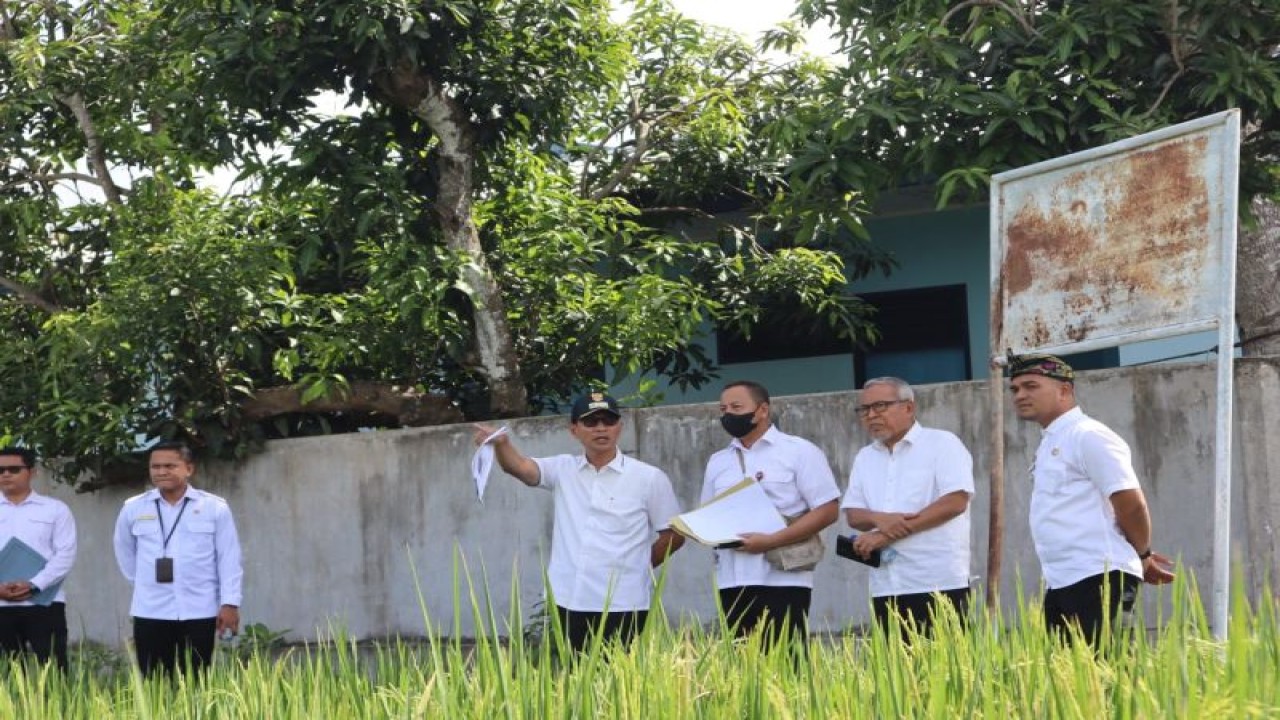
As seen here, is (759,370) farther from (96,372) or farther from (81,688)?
(81,688)

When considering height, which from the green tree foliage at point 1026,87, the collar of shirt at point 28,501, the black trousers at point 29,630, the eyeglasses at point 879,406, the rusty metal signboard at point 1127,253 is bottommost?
the black trousers at point 29,630

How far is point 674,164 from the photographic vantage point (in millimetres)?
10273

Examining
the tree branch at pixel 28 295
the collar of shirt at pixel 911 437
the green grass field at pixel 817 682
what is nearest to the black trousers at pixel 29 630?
the tree branch at pixel 28 295

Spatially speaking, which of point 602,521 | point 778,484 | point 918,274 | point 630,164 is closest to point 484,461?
point 602,521

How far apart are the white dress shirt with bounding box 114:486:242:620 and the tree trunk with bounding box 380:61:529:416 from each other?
2.12 meters

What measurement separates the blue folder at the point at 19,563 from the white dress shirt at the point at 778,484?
308cm

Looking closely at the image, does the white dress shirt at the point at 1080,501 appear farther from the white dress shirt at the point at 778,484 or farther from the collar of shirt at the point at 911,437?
the white dress shirt at the point at 778,484

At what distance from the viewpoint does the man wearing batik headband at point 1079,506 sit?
4.73m

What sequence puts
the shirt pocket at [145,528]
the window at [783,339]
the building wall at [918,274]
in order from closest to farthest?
the shirt pocket at [145,528] → the window at [783,339] → the building wall at [918,274]

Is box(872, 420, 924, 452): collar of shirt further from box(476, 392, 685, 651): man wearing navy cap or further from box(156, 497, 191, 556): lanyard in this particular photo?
box(156, 497, 191, 556): lanyard

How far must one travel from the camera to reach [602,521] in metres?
5.80

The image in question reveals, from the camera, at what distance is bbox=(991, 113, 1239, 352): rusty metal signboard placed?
445cm

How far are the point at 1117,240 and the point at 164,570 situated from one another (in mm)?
3893

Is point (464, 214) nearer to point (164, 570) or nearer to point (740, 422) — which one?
point (164, 570)
